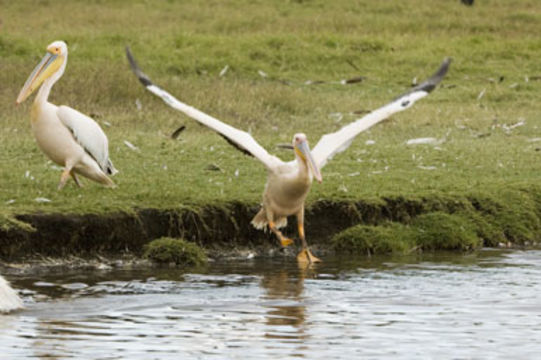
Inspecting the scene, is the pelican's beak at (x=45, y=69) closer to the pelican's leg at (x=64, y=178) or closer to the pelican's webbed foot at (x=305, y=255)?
the pelican's leg at (x=64, y=178)

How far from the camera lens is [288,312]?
23.5 feet

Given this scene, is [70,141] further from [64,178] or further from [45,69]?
[45,69]

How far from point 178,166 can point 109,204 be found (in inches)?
106

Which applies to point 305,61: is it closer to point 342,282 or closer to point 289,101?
point 289,101

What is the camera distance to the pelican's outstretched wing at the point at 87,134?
389 inches

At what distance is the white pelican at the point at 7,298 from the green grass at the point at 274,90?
58.6 inches

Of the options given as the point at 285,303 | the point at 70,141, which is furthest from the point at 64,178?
the point at 285,303

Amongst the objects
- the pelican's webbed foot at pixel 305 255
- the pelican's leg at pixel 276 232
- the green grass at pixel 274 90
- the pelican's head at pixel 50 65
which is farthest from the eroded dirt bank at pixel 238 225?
the pelican's head at pixel 50 65

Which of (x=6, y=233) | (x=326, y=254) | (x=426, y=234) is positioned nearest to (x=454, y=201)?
(x=426, y=234)

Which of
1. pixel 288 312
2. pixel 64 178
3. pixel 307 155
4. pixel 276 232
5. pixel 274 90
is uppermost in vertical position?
pixel 274 90

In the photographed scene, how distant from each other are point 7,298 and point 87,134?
3.34 meters

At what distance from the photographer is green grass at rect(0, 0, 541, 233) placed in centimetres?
1059

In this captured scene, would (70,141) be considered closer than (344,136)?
No

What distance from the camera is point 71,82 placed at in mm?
16375
